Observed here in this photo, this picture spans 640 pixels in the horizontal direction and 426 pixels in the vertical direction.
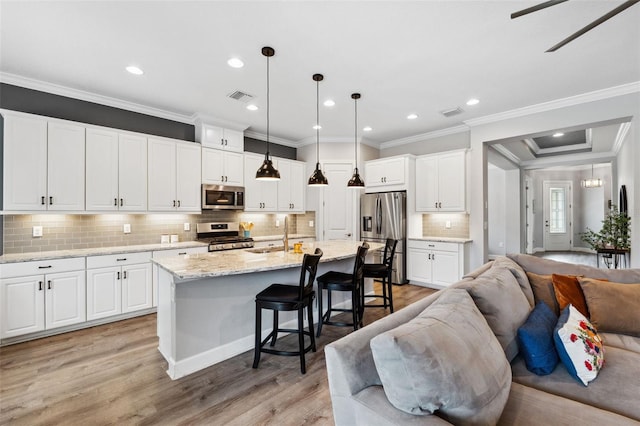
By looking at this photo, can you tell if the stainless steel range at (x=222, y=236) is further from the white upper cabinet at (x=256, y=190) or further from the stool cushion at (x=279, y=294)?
the stool cushion at (x=279, y=294)

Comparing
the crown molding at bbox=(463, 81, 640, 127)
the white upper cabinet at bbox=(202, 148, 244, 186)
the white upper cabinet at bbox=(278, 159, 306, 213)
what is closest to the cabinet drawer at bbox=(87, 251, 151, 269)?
the white upper cabinet at bbox=(202, 148, 244, 186)

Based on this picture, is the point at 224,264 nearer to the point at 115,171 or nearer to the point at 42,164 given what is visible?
the point at 115,171

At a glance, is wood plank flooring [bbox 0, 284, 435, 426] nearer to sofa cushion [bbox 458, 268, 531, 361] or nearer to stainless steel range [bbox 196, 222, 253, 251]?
sofa cushion [bbox 458, 268, 531, 361]

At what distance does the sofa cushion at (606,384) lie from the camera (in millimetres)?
1342

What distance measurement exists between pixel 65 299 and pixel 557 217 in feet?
42.6

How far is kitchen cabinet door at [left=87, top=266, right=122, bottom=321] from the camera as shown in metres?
3.35

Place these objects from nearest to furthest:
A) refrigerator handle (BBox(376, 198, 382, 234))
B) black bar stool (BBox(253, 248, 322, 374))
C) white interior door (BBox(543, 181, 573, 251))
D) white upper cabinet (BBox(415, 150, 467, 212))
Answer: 1. black bar stool (BBox(253, 248, 322, 374))
2. white upper cabinet (BBox(415, 150, 467, 212))
3. refrigerator handle (BBox(376, 198, 382, 234))
4. white interior door (BBox(543, 181, 573, 251))

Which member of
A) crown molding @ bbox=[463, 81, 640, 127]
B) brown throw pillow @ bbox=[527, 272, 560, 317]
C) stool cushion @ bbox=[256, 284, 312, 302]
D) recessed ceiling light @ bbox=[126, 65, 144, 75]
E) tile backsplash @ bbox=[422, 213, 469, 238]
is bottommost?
stool cushion @ bbox=[256, 284, 312, 302]

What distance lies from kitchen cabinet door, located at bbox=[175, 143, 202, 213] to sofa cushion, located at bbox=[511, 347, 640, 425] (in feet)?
14.0

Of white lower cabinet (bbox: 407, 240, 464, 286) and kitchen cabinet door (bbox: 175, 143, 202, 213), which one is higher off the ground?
kitchen cabinet door (bbox: 175, 143, 202, 213)

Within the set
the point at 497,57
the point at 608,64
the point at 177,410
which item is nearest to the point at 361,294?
the point at 177,410

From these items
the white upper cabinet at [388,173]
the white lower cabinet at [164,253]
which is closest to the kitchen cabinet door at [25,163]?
the white lower cabinet at [164,253]

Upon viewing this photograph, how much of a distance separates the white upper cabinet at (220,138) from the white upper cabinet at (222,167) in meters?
0.09

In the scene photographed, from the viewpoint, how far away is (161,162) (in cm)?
414
